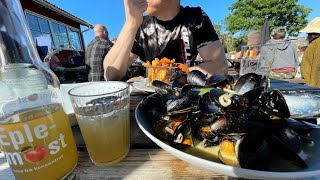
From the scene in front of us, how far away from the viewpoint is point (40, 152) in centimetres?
40

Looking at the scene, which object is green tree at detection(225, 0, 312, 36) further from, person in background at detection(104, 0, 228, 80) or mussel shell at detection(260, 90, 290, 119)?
mussel shell at detection(260, 90, 290, 119)

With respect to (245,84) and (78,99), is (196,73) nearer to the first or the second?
(245,84)

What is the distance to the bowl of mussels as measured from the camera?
347 mm

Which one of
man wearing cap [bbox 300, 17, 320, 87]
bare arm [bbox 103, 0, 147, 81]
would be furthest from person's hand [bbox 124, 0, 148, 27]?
man wearing cap [bbox 300, 17, 320, 87]

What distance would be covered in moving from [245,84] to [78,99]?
1.41 ft

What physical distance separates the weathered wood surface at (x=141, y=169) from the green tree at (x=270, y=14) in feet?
84.5

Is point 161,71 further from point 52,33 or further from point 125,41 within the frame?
point 52,33

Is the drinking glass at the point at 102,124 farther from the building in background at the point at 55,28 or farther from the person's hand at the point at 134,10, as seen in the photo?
the building in background at the point at 55,28

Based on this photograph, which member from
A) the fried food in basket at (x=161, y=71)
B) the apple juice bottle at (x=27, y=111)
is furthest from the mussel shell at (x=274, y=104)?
the fried food in basket at (x=161, y=71)

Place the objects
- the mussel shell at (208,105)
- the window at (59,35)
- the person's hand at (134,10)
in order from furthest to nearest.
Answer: the window at (59,35)
the person's hand at (134,10)
the mussel shell at (208,105)

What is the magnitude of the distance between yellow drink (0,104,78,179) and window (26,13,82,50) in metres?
6.28

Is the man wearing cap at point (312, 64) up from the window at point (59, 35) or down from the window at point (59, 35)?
down

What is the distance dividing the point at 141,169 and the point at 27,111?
293 millimetres

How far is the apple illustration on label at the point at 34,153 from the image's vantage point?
1.28 feet
